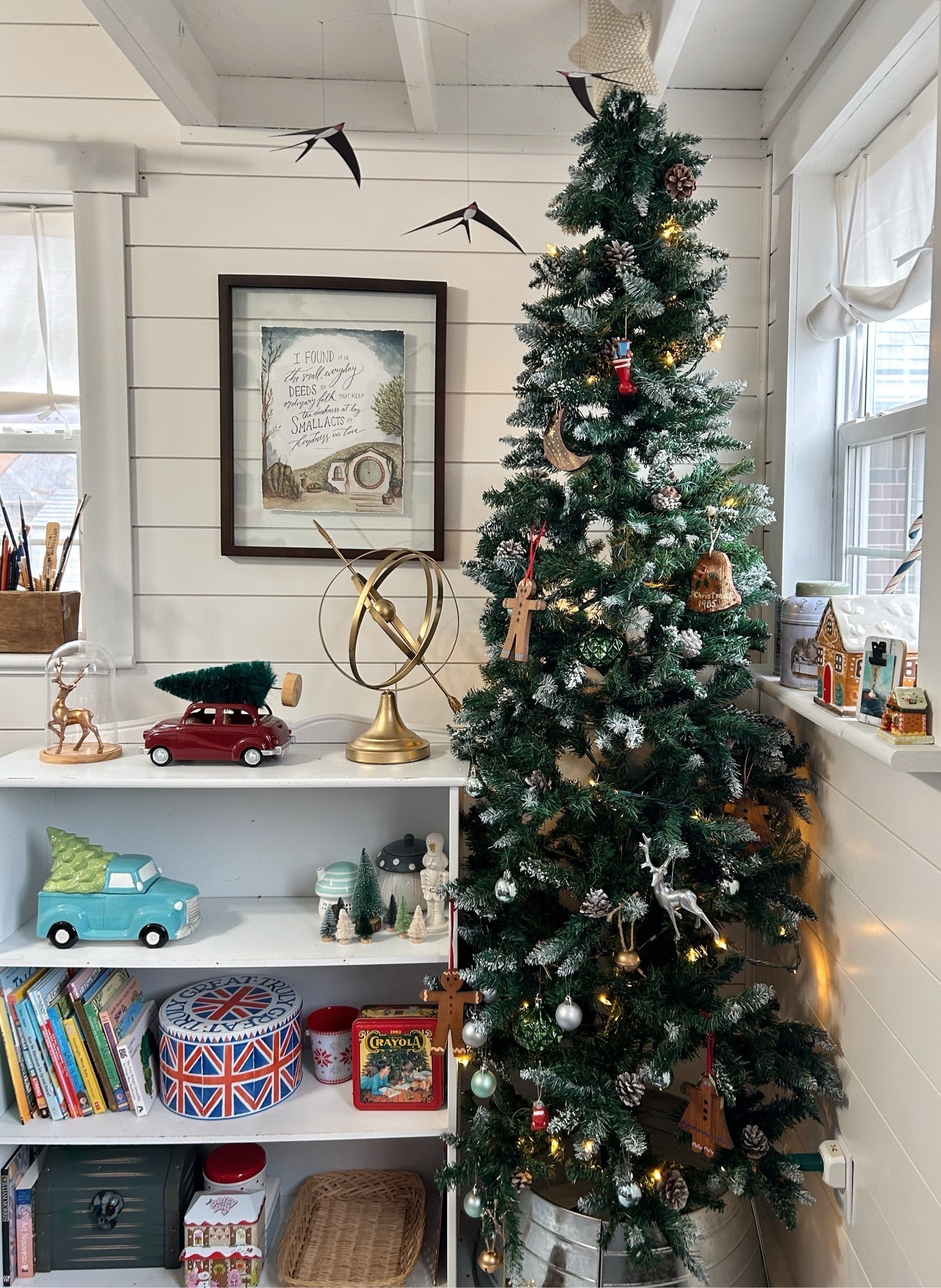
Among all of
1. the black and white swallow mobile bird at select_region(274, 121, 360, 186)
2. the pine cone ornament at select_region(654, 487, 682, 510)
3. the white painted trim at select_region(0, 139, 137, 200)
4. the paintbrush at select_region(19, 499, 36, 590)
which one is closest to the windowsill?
the pine cone ornament at select_region(654, 487, 682, 510)

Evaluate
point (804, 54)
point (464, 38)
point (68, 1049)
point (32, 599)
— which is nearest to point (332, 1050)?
point (68, 1049)

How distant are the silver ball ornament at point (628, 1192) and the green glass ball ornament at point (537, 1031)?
0.24 metres

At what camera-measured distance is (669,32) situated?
1.57m

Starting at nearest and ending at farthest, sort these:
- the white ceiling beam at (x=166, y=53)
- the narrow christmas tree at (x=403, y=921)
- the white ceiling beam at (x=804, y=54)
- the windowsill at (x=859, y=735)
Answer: the windowsill at (x=859, y=735) → the white ceiling beam at (x=166, y=53) → the white ceiling beam at (x=804, y=54) → the narrow christmas tree at (x=403, y=921)

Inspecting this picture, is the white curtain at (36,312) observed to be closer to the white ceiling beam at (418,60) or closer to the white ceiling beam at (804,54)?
the white ceiling beam at (418,60)

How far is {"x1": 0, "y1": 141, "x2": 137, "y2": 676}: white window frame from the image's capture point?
78.4 inches

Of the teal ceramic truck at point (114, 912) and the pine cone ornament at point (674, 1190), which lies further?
the teal ceramic truck at point (114, 912)

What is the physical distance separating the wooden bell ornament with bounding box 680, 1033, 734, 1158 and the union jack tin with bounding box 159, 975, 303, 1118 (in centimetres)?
83

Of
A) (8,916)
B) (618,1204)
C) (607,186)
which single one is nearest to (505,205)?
(607,186)

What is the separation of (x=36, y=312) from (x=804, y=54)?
5.70ft

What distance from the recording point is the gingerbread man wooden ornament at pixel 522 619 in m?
1.56

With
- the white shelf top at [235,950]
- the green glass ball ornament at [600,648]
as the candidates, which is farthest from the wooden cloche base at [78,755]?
the green glass ball ornament at [600,648]

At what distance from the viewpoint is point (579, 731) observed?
165cm

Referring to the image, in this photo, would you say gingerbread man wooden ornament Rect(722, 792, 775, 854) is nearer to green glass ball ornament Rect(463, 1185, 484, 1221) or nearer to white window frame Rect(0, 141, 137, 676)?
green glass ball ornament Rect(463, 1185, 484, 1221)
